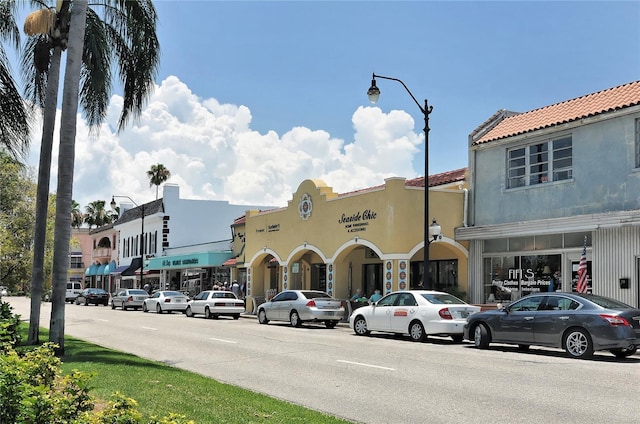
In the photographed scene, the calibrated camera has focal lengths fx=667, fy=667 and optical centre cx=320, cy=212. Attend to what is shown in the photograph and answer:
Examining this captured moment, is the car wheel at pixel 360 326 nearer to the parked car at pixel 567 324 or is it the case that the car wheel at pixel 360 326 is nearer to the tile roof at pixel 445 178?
the parked car at pixel 567 324

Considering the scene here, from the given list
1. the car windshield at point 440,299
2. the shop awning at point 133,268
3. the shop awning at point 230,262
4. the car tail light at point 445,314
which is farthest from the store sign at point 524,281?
the shop awning at point 133,268

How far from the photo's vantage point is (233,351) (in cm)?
1603

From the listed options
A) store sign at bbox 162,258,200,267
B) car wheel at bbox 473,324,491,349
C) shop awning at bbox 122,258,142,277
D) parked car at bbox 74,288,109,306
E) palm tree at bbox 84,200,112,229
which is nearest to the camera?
car wheel at bbox 473,324,491,349

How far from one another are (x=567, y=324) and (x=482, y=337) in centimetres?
254

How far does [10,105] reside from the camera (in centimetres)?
1596

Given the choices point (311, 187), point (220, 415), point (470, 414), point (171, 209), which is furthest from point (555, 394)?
point (171, 209)

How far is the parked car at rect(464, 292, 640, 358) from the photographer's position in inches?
550

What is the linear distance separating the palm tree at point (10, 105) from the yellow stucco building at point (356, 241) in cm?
1352

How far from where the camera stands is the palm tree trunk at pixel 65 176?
42.0ft

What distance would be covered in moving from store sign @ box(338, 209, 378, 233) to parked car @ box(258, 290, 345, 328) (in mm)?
3395

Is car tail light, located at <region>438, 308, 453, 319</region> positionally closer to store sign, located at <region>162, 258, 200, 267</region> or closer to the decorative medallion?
the decorative medallion

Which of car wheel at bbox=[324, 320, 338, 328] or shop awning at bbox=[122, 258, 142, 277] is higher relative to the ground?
shop awning at bbox=[122, 258, 142, 277]

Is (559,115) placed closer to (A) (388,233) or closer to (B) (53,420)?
(A) (388,233)

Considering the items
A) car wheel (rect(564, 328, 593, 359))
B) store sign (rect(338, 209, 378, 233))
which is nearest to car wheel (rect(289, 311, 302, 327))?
store sign (rect(338, 209, 378, 233))
